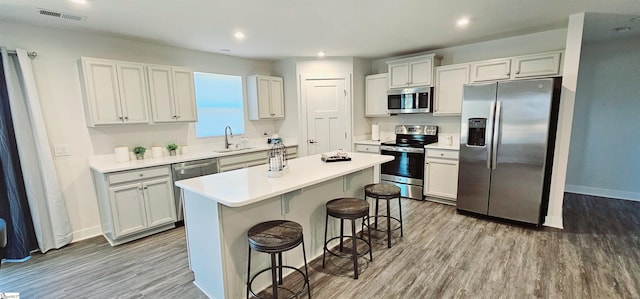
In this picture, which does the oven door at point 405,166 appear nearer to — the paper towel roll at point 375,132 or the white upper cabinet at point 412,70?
the paper towel roll at point 375,132

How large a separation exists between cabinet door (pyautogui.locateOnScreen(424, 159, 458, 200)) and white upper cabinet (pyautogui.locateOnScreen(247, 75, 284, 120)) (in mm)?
2815

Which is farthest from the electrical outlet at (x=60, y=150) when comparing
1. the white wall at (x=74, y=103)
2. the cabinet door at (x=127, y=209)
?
the cabinet door at (x=127, y=209)

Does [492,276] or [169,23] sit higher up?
[169,23]

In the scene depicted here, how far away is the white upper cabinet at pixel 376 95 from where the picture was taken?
509cm

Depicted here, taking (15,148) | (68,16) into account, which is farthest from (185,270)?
(68,16)

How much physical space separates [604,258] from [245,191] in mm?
3467

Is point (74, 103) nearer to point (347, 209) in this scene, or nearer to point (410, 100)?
point (347, 209)

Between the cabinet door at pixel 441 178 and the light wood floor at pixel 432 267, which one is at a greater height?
the cabinet door at pixel 441 178

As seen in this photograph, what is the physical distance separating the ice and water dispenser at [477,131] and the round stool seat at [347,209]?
199 centimetres

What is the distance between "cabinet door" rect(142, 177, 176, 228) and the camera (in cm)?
332

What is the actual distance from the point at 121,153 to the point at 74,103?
0.76 m

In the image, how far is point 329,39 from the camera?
3.82m

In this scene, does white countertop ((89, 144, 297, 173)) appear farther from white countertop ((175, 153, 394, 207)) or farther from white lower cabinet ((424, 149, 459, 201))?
white lower cabinet ((424, 149, 459, 201))

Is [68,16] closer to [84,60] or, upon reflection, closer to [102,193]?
[84,60]
